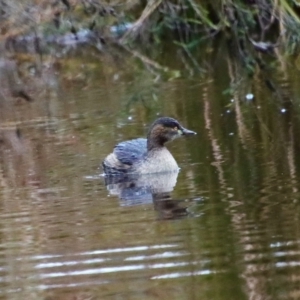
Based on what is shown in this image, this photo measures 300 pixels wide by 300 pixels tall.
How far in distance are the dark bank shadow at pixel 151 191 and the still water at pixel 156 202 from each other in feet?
0.06

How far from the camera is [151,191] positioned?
35.3 ft

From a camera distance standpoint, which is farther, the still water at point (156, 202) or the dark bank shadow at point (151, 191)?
the dark bank shadow at point (151, 191)

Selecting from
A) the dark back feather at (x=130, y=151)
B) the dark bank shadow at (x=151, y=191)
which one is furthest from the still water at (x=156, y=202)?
the dark back feather at (x=130, y=151)

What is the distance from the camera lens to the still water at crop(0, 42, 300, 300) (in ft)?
23.9

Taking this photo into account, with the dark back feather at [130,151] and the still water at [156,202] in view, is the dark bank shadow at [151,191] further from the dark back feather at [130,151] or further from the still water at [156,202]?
the dark back feather at [130,151]

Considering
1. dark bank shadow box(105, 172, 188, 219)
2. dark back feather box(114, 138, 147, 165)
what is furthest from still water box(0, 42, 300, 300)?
dark back feather box(114, 138, 147, 165)

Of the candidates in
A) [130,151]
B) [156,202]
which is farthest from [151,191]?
[130,151]

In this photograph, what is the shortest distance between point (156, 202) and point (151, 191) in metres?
0.78

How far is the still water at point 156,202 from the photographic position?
727 cm

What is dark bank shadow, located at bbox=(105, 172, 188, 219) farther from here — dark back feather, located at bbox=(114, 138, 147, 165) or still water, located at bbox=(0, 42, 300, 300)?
dark back feather, located at bbox=(114, 138, 147, 165)

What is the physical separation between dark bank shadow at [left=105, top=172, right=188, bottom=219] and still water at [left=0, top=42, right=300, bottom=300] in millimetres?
19

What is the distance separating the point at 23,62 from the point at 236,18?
51.8 ft

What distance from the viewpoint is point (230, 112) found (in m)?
14.8

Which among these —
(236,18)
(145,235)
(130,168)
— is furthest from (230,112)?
(145,235)
